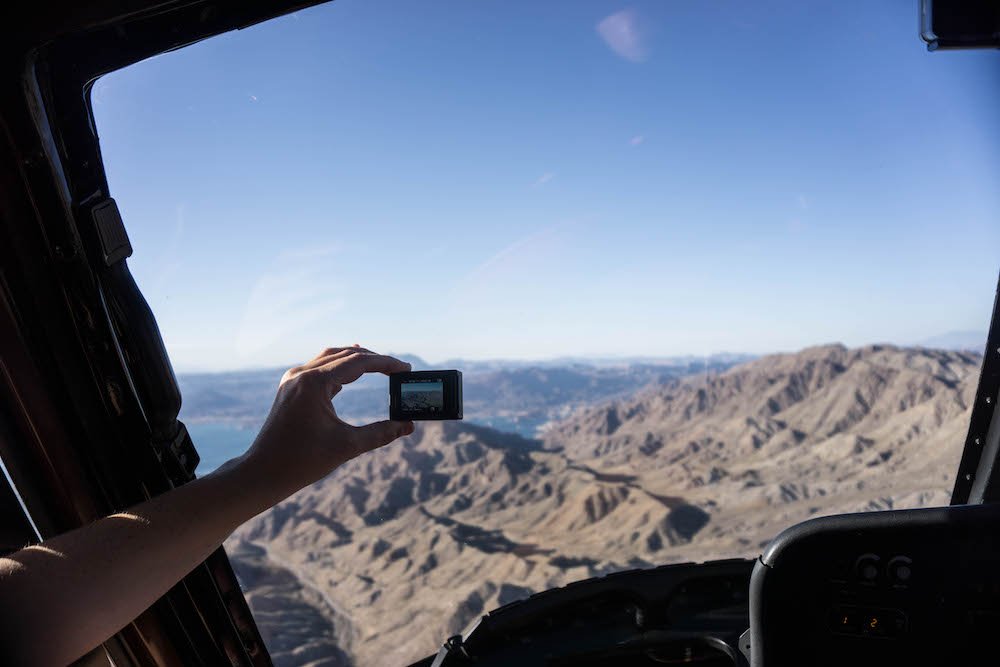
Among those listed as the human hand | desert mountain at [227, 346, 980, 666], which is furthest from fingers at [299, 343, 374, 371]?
desert mountain at [227, 346, 980, 666]

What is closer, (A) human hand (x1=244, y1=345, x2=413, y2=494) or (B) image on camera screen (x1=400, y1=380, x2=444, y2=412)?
(A) human hand (x1=244, y1=345, x2=413, y2=494)

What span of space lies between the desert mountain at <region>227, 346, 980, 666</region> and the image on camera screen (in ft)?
103

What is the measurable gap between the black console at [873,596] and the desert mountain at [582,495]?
1240 inches

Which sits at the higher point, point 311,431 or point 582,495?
point 311,431

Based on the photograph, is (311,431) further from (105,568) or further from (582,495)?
(582,495)

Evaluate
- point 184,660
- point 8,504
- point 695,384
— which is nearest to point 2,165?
point 8,504

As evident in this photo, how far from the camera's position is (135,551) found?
0.93m

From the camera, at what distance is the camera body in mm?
1716

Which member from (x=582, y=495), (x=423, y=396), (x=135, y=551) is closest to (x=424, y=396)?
(x=423, y=396)

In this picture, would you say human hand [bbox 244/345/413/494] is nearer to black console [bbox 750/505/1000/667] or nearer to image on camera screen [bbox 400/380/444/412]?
image on camera screen [bbox 400/380/444/412]

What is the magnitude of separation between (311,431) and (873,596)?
1389 millimetres

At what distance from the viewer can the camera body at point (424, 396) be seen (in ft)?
5.63

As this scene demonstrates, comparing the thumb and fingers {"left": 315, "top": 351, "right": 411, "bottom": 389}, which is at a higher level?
fingers {"left": 315, "top": 351, "right": 411, "bottom": 389}

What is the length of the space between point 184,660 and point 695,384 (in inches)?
4130
